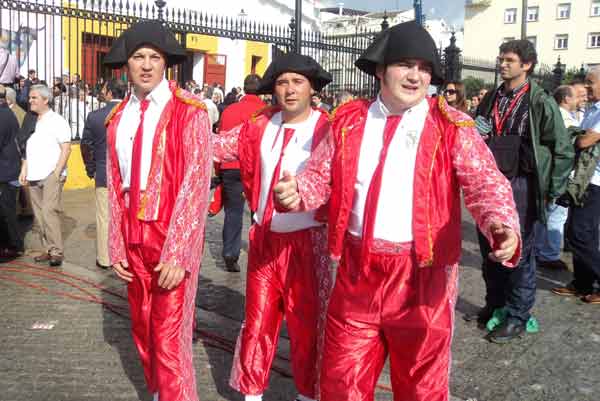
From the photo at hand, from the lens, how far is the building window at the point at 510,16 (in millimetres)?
60062

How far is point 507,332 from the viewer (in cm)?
495

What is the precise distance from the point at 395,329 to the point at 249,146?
1525 millimetres

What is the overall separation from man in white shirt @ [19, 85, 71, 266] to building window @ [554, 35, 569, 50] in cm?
5663

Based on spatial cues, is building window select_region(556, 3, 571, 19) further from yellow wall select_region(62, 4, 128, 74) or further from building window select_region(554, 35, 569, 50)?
yellow wall select_region(62, 4, 128, 74)

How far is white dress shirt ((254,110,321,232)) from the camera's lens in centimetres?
361

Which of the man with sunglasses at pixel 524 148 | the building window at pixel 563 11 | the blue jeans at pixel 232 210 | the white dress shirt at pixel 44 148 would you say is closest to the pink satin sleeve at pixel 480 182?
the man with sunglasses at pixel 524 148

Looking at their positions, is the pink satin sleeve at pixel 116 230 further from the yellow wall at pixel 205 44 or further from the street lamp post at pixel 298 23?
the yellow wall at pixel 205 44

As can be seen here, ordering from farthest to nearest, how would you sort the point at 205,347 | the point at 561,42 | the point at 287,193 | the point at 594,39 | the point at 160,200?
the point at 561,42, the point at 594,39, the point at 205,347, the point at 160,200, the point at 287,193

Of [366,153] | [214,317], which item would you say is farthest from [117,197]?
[214,317]

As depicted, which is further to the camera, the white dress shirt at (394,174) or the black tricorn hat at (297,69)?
the black tricorn hat at (297,69)

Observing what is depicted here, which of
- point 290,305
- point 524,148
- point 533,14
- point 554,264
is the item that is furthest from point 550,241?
point 533,14

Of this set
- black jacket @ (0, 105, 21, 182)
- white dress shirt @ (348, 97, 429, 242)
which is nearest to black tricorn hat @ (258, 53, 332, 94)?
white dress shirt @ (348, 97, 429, 242)

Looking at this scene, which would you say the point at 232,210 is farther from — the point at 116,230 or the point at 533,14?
the point at 533,14

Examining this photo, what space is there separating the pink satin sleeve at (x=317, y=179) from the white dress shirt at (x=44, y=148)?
482 cm
